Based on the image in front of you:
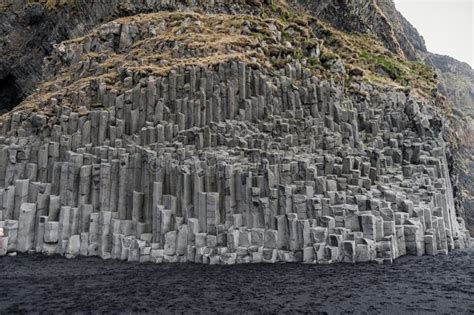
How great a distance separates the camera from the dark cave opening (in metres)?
44.8

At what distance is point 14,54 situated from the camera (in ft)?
143

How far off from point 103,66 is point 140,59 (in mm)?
2688

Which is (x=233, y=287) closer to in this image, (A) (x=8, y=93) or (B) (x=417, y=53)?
(A) (x=8, y=93)

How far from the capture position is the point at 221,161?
2047 centimetres

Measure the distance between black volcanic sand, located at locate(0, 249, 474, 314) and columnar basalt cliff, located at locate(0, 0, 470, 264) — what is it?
139 centimetres

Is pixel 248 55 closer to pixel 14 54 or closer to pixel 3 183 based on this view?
pixel 3 183

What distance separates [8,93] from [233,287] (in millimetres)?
41869

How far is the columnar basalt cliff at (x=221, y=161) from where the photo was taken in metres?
18.8

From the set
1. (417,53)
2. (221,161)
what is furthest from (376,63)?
(417,53)

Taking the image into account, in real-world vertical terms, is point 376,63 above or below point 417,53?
below

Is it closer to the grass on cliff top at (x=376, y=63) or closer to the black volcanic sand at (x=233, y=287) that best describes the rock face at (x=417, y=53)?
the grass on cliff top at (x=376, y=63)

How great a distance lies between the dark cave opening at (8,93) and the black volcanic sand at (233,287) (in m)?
31.8

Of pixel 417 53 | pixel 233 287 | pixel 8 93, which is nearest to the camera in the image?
pixel 233 287

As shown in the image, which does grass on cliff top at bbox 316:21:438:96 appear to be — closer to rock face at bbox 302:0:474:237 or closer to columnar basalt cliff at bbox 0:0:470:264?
rock face at bbox 302:0:474:237
